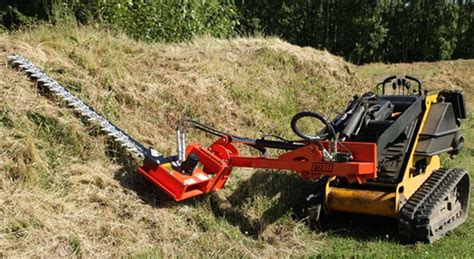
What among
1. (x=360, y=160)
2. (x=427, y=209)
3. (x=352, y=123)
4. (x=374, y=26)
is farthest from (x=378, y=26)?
(x=360, y=160)

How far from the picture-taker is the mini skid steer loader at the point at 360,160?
5246 millimetres

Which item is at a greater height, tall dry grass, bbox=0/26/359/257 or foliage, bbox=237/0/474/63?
tall dry grass, bbox=0/26/359/257

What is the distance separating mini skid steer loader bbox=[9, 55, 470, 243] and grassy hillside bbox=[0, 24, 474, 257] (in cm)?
23

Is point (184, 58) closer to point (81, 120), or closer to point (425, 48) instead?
point (81, 120)

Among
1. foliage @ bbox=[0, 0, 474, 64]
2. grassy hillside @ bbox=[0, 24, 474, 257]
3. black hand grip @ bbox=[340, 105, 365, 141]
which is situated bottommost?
foliage @ bbox=[0, 0, 474, 64]

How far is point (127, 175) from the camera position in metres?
5.98

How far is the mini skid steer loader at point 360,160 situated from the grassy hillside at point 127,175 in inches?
9.1

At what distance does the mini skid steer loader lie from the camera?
5246 mm

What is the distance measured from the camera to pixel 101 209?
5.37 m

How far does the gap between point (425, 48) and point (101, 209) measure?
1566 inches

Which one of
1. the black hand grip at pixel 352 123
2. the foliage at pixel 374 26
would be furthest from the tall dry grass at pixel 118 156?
the foliage at pixel 374 26

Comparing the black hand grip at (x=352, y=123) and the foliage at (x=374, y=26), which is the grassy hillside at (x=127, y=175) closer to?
the black hand grip at (x=352, y=123)

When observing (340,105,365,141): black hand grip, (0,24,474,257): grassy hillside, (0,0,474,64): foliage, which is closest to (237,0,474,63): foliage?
(0,0,474,64): foliage

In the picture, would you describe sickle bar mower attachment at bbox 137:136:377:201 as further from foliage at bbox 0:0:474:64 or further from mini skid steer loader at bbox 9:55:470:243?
foliage at bbox 0:0:474:64
